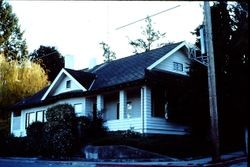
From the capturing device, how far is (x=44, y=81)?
41781 mm

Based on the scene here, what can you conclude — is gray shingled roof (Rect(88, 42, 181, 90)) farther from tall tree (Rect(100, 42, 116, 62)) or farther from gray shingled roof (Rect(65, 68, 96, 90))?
tall tree (Rect(100, 42, 116, 62))

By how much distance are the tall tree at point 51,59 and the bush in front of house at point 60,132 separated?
1312 inches

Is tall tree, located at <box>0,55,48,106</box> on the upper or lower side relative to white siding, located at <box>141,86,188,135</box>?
upper

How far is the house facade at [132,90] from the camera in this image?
2364 centimetres

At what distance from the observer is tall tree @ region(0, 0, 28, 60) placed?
53.7 meters

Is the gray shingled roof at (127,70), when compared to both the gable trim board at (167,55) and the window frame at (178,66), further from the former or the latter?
the window frame at (178,66)

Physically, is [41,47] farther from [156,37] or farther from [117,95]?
[117,95]

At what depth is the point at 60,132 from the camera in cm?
2388

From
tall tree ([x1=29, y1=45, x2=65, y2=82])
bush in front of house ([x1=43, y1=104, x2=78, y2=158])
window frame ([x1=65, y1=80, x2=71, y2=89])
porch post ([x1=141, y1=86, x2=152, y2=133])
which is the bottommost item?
bush in front of house ([x1=43, y1=104, x2=78, y2=158])

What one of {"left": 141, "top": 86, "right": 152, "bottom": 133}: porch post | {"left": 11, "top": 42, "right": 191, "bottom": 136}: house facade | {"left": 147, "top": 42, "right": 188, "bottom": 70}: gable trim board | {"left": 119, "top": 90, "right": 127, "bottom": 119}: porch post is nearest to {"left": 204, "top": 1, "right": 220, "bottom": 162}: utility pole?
{"left": 11, "top": 42, "right": 191, "bottom": 136}: house facade

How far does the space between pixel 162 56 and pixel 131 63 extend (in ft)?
11.4

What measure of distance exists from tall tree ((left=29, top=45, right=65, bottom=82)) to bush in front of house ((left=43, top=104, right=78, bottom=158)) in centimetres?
3332

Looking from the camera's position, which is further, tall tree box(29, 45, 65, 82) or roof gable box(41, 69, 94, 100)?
tall tree box(29, 45, 65, 82)

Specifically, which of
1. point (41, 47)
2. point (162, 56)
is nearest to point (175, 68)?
point (162, 56)
